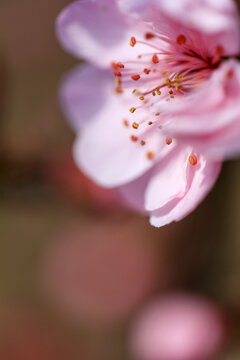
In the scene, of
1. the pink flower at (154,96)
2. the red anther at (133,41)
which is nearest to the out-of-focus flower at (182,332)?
the pink flower at (154,96)

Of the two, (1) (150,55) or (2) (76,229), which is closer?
(1) (150,55)

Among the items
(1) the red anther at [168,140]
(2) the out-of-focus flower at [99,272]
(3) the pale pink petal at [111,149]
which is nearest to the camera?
(1) the red anther at [168,140]

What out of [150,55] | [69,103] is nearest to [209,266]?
[69,103]

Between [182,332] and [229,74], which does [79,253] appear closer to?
[182,332]

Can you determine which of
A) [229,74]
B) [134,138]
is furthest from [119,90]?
[229,74]

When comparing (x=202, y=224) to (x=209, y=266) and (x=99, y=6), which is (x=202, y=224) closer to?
(x=209, y=266)

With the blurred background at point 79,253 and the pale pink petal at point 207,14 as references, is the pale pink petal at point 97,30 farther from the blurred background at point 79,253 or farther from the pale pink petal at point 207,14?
the blurred background at point 79,253

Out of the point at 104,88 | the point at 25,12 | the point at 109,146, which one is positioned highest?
the point at 25,12
